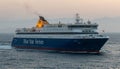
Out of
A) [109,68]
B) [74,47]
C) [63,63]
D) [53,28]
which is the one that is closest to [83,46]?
Answer: [74,47]

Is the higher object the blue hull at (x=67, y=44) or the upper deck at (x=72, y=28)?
the upper deck at (x=72, y=28)

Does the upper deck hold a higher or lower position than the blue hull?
higher

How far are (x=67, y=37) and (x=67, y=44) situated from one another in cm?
145

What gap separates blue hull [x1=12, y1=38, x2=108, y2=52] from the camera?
254 feet

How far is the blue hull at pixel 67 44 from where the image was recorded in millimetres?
77562

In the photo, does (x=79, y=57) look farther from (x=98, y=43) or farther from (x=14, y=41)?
(x=14, y=41)

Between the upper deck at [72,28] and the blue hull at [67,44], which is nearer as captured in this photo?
the blue hull at [67,44]

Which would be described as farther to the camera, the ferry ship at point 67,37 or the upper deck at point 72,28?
the upper deck at point 72,28

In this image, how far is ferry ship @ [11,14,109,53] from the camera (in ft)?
255

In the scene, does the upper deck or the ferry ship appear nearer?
the ferry ship

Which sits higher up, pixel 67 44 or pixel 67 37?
pixel 67 37

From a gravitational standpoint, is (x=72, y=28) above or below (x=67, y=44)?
above

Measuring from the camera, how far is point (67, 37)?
80.3 m

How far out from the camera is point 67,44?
262ft
